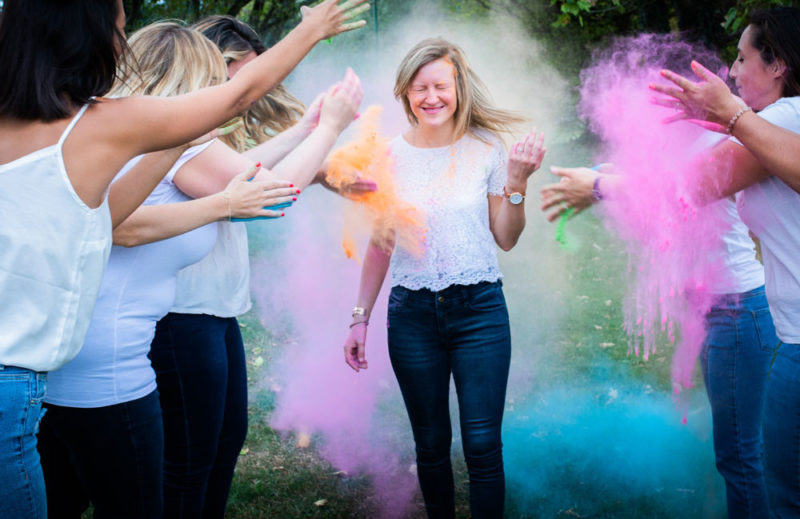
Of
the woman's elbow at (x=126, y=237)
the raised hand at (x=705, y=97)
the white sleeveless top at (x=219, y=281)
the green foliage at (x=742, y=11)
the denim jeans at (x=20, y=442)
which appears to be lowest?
the denim jeans at (x=20, y=442)

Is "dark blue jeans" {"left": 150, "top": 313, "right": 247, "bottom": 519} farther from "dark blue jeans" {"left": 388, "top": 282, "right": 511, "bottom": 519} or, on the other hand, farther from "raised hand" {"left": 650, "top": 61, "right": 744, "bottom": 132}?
"raised hand" {"left": 650, "top": 61, "right": 744, "bottom": 132}

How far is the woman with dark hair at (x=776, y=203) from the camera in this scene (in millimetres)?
2049

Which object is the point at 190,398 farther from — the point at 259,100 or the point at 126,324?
the point at 259,100

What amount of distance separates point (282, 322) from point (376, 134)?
2.92 meters

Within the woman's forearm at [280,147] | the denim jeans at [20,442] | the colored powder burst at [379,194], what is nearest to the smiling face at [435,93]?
the colored powder burst at [379,194]

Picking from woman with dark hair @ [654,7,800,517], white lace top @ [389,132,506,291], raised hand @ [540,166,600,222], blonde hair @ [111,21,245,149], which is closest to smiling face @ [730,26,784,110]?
woman with dark hair @ [654,7,800,517]

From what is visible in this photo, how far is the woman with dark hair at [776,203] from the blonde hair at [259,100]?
1.70m

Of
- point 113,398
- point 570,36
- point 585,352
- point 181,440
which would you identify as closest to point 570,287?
point 585,352

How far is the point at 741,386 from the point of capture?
2.62m

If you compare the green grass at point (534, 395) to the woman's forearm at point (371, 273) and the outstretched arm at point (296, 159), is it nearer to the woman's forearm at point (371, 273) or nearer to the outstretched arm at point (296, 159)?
the woman's forearm at point (371, 273)

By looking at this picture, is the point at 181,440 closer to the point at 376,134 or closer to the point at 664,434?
the point at 376,134

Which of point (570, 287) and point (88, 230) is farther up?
point (88, 230)

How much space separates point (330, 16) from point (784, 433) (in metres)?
1.82

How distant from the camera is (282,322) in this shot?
227 inches
